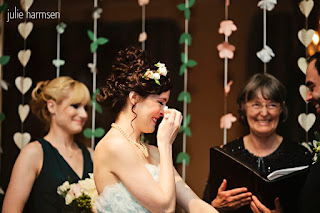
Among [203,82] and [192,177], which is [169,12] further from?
[192,177]

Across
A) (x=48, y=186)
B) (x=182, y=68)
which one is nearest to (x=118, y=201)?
(x=48, y=186)

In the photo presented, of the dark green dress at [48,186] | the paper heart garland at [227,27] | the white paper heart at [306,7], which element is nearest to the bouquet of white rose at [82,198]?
the dark green dress at [48,186]

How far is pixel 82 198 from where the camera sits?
2.47 metres

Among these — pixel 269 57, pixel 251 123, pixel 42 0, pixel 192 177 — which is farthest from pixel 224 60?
pixel 42 0

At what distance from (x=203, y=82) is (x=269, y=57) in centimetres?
51

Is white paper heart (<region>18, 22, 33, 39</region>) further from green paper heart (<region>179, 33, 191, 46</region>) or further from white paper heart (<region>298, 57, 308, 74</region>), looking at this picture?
white paper heart (<region>298, 57, 308, 74</region>)

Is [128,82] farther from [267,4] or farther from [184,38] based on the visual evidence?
[267,4]

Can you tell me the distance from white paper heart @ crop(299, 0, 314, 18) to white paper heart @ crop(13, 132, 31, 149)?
82.3 inches

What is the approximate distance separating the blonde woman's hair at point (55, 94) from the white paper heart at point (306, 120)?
1463 millimetres

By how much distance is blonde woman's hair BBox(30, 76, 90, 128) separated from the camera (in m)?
2.97

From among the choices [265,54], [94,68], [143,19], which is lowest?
[94,68]

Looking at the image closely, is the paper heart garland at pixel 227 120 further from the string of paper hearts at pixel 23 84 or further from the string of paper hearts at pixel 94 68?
the string of paper hearts at pixel 23 84

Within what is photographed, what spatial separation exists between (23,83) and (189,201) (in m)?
1.61

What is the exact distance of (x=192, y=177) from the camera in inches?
127
